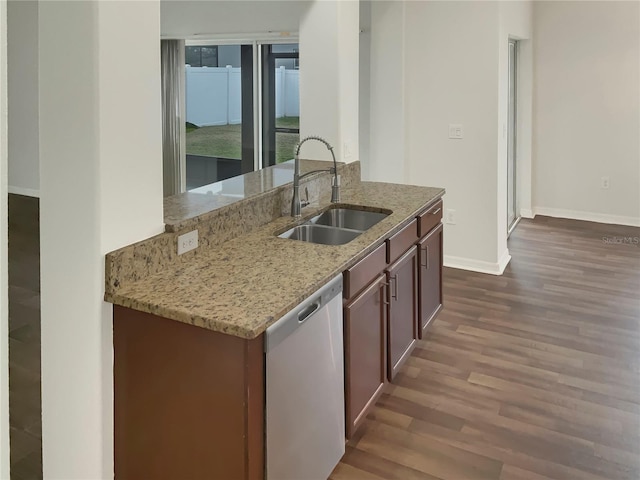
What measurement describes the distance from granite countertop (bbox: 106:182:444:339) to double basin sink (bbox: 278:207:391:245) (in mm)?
125

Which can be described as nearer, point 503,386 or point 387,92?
point 503,386

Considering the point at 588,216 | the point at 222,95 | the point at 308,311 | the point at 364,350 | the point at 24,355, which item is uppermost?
the point at 222,95

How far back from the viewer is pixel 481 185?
4625 mm

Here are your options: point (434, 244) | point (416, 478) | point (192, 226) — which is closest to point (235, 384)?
point (192, 226)

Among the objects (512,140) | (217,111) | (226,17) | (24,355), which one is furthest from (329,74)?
(217,111)

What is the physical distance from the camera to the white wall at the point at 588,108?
19.3 ft

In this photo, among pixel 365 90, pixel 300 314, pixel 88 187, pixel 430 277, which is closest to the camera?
pixel 88 187

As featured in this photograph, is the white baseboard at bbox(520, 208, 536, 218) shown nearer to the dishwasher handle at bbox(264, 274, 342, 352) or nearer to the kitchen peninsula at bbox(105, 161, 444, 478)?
the kitchen peninsula at bbox(105, 161, 444, 478)

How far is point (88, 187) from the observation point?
5.50 feet

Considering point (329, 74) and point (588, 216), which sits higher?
point (329, 74)

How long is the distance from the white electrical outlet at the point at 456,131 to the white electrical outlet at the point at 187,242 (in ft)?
10.3

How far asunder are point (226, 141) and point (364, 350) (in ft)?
15.7

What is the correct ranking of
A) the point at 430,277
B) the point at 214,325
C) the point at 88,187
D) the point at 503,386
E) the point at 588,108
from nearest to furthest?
the point at 214,325
the point at 88,187
the point at 503,386
the point at 430,277
the point at 588,108

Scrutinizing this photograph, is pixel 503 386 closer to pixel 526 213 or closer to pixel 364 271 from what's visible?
pixel 364 271
